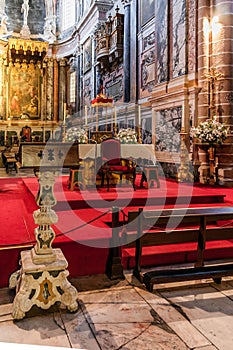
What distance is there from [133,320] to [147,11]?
36.4ft

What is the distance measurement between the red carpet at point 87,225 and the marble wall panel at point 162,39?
4591 millimetres

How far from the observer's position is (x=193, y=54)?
9.05m

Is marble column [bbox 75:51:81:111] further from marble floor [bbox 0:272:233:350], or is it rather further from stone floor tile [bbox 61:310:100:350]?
stone floor tile [bbox 61:310:100:350]

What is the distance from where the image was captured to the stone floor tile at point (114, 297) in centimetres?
311

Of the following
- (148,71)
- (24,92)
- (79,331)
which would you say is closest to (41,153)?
(79,331)

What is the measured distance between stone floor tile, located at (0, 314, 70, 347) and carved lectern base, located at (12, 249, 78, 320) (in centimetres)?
14

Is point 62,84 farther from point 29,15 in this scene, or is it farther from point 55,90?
point 29,15

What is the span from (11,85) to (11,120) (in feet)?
6.76

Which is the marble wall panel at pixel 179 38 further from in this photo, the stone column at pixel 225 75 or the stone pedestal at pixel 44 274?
the stone pedestal at pixel 44 274

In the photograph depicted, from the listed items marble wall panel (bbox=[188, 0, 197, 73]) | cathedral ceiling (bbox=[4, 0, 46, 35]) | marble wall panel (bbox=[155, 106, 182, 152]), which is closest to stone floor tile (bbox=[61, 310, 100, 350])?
marble wall panel (bbox=[155, 106, 182, 152])

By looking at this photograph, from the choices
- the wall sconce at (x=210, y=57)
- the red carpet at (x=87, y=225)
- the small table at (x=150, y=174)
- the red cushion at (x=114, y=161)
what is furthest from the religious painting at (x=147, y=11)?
the red carpet at (x=87, y=225)

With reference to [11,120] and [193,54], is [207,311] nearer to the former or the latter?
[193,54]

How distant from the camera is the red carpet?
12.4 feet

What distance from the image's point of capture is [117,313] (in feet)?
9.43
